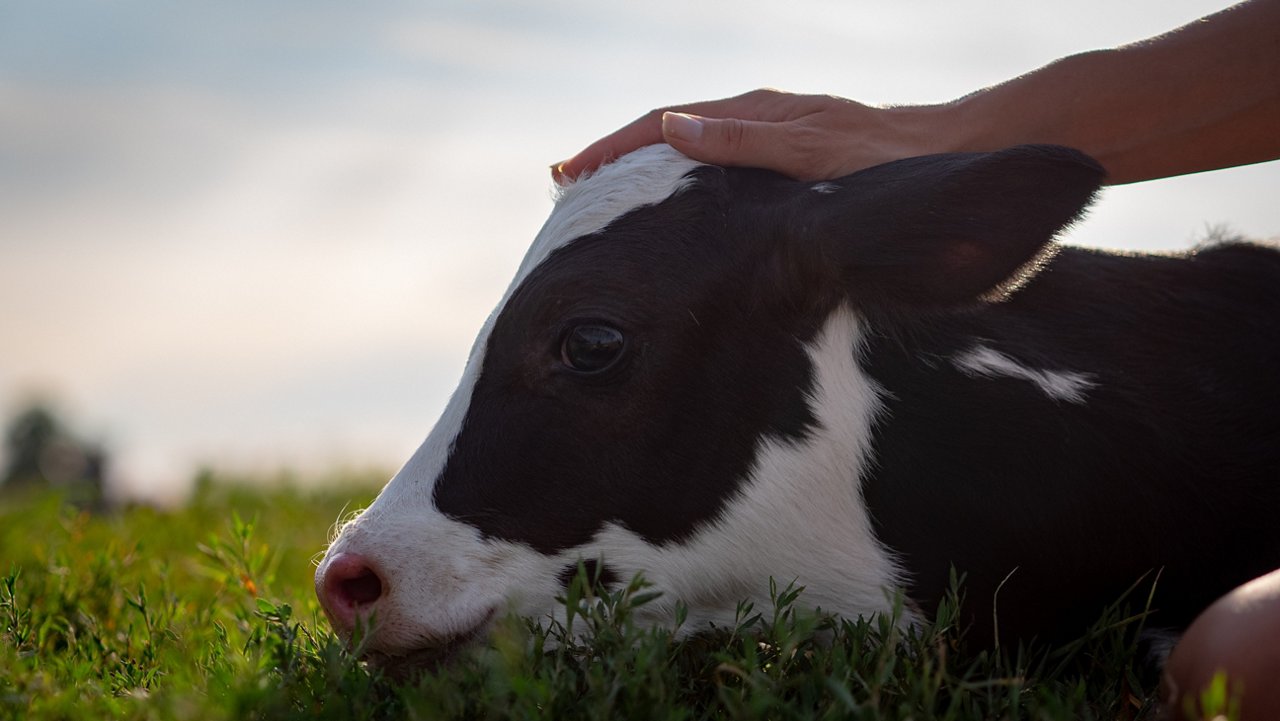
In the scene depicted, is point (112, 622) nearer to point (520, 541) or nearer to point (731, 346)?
point (520, 541)

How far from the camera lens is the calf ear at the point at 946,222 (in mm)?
2557

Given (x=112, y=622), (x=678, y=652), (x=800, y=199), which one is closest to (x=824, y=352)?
(x=800, y=199)

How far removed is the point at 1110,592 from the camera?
2.72 metres

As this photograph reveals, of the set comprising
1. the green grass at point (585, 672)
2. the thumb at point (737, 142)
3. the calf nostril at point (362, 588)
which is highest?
the thumb at point (737, 142)

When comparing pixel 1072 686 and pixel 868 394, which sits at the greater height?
pixel 868 394

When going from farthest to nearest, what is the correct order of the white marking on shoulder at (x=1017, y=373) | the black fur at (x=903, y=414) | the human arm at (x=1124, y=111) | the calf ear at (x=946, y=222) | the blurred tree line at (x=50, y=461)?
the blurred tree line at (x=50, y=461), the human arm at (x=1124, y=111), the white marking on shoulder at (x=1017, y=373), the black fur at (x=903, y=414), the calf ear at (x=946, y=222)

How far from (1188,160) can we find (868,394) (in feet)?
4.33

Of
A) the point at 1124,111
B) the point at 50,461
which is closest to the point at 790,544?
the point at 1124,111

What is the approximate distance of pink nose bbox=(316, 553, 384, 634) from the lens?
262 cm

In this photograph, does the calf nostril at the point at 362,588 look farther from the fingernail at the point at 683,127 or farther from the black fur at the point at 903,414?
the fingernail at the point at 683,127

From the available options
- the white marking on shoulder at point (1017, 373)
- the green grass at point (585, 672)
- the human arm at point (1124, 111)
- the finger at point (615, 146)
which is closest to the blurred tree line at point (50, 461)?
the green grass at point (585, 672)

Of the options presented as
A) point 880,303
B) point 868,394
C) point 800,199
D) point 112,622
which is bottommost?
point 112,622

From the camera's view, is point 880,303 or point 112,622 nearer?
point 880,303

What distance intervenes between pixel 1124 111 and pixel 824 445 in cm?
136
